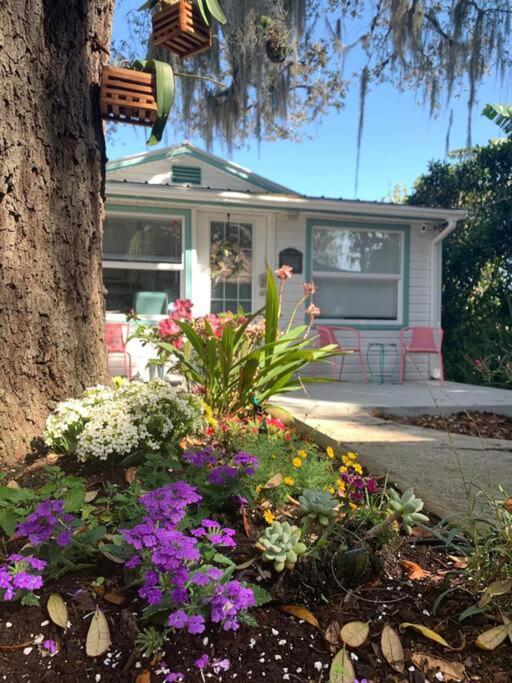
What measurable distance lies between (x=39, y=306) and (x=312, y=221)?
18.5 ft

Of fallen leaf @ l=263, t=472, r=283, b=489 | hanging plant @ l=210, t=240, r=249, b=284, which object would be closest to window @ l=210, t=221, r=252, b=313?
hanging plant @ l=210, t=240, r=249, b=284

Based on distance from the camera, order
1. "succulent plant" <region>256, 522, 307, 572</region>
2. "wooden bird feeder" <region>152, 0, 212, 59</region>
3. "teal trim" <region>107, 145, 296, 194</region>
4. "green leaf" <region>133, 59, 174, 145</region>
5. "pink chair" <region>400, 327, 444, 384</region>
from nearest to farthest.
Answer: "succulent plant" <region>256, 522, 307, 572</region> < "green leaf" <region>133, 59, 174, 145</region> < "wooden bird feeder" <region>152, 0, 212, 59</region> < "pink chair" <region>400, 327, 444, 384</region> < "teal trim" <region>107, 145, 296, 194</region>

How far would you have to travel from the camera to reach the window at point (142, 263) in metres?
6.77

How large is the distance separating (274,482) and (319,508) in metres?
0.46

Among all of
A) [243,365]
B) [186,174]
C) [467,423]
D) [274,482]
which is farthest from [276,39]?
[274,482]

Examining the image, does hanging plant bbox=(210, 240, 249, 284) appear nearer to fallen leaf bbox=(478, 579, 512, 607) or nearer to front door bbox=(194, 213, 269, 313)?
front door bbox=(194, 213, 269, 313)

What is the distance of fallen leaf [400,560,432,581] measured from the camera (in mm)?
1454

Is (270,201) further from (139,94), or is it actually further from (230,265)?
(139,94)

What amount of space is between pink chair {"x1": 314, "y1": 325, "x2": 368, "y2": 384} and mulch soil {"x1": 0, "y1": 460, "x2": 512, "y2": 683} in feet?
18.3

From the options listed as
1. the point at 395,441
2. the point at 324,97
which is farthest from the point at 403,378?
the point at 324,97

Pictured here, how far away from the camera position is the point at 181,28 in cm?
301

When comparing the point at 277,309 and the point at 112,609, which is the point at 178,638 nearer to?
the point at 112,609

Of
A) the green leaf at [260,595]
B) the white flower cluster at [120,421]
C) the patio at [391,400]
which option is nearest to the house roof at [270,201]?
the patio at [391,400]

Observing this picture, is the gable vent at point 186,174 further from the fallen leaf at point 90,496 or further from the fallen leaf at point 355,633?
the fallen leaf at point 355,633
